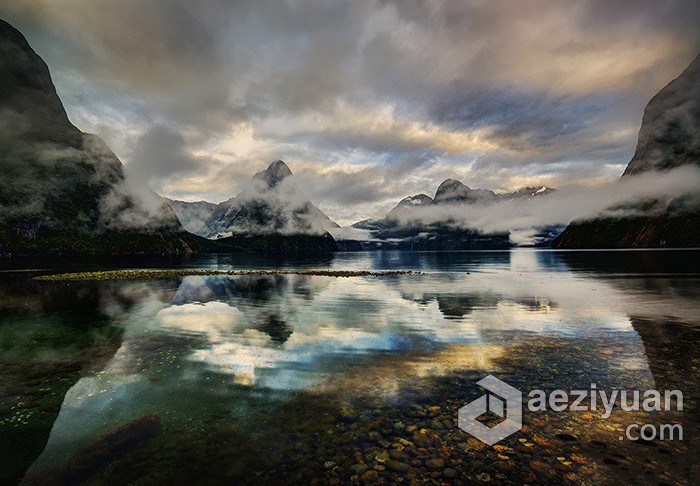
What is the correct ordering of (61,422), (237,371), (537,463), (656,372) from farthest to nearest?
(237,371)
(656,372)
(61,422)
(537,463)

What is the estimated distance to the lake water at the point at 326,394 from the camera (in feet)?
35.2

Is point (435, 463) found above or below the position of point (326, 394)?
above

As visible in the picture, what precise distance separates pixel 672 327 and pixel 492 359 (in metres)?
21.3

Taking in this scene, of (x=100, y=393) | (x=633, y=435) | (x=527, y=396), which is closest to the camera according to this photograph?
(x=633, y=435)

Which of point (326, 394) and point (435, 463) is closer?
point (435, 463)

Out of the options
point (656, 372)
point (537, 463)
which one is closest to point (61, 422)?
point (537, 463)

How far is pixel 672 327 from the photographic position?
29797mm

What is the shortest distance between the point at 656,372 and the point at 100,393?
3000cm

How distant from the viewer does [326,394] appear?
652 inches

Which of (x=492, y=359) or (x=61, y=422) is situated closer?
(x=61, y=422)

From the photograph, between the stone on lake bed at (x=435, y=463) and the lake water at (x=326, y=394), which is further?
the lake water at (x=326, y=394)

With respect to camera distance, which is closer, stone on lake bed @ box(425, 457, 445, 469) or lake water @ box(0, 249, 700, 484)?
stone on lake bed @ box(425, 457, 445, 469)

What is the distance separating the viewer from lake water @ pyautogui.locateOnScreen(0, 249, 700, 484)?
1073 centimetres

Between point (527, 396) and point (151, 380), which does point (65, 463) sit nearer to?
point (151, 380)
